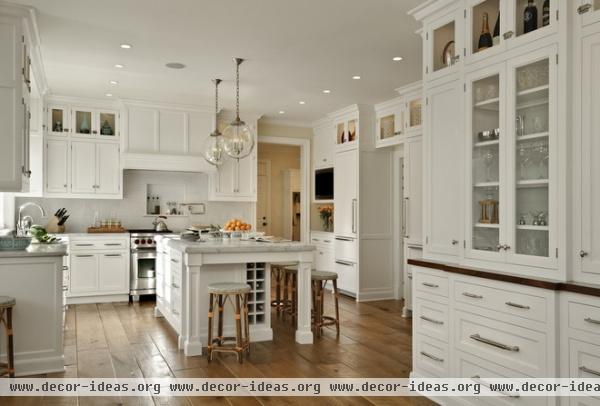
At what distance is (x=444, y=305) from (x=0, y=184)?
3.57 m

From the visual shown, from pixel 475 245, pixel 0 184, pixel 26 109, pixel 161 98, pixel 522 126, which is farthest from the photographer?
pixel 161 98

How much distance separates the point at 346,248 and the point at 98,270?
3610 millimetres

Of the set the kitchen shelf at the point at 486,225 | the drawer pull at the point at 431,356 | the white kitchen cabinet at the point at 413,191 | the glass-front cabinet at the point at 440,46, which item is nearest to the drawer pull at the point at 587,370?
the kitchen shelf at the point at 486,225

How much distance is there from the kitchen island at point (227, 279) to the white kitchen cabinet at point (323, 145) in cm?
352

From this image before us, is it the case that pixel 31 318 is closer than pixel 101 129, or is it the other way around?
Answer: pixel 31 318

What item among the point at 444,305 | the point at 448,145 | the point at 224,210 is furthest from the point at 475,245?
the point at 224,210

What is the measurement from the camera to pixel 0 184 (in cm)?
375

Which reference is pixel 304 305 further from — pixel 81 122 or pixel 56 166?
pixel 81 122

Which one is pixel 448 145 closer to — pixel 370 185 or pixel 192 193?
pixel 370 185

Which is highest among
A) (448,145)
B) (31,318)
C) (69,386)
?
(448,145)

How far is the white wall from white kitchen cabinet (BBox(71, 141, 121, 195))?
34cm

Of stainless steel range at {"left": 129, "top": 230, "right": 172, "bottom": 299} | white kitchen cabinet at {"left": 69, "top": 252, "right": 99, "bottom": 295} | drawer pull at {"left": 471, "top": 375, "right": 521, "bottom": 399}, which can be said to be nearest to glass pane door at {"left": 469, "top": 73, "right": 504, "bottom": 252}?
drawer pull at {"left": 471, "top": 375, "right": 521, "bottom": 399}

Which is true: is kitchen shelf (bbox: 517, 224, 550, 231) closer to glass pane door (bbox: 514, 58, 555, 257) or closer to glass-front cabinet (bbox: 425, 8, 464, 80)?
glass pane door (bbox: 514, 58, 555, 257)

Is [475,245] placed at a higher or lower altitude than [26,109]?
lower
